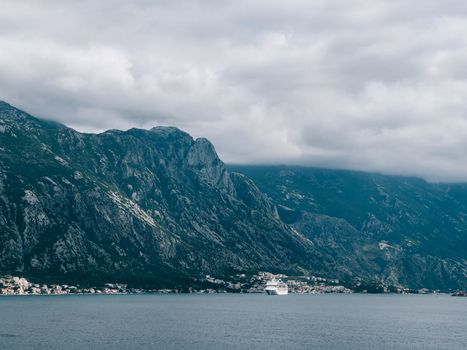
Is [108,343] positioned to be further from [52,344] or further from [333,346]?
[333,346]

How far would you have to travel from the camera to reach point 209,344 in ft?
642

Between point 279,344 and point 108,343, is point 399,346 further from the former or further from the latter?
point 108,343

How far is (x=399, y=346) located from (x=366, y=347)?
11921 mm

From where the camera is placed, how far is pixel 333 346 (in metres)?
197

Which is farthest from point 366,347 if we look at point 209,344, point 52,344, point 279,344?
point 52,344

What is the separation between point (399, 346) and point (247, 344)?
48.4 m

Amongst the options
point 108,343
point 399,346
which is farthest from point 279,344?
point 108,343

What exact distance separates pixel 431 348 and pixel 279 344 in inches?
1874

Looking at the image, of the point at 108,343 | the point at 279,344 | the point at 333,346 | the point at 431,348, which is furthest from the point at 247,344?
the point at 431,348

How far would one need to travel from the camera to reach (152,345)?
19225 cm

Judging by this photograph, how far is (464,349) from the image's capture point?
19550 cm

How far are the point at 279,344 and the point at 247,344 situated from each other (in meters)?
10.3

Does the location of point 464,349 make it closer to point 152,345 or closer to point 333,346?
point 333,346

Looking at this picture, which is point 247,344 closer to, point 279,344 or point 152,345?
point 279,344
